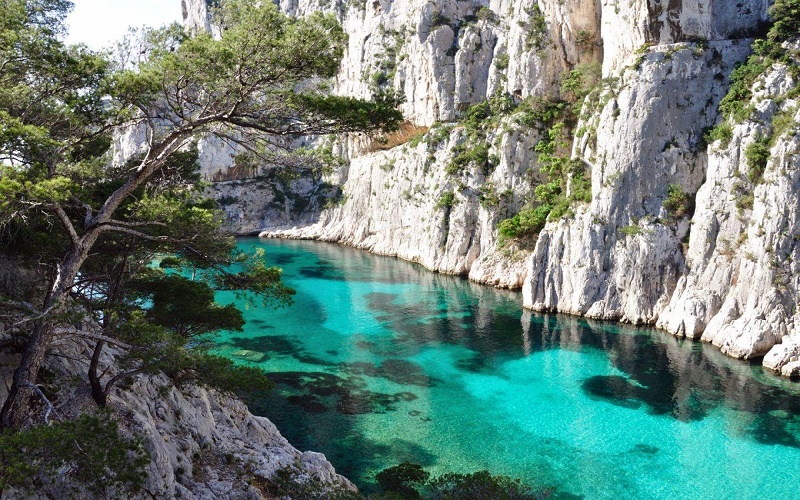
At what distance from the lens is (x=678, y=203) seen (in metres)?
30.5

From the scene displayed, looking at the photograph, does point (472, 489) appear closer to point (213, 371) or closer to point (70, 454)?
point (213, 371)

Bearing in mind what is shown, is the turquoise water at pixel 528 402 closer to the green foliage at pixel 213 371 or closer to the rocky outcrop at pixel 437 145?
the green foliage at pixel 213 371

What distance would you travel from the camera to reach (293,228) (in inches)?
2926

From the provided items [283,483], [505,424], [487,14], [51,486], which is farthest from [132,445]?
[487,14]

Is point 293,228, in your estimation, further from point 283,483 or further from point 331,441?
point 283,483

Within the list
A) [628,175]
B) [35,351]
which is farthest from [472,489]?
[628,175]

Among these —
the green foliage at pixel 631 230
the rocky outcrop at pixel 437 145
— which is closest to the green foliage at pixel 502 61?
the rocky outcrop at pixel 437 145

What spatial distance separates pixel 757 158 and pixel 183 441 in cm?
2638

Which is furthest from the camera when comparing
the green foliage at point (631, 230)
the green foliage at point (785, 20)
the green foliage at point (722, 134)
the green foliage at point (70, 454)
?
the green foliage at point (631, 230)

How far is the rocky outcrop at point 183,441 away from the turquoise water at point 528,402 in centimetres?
300

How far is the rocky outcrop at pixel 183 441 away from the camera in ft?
33.3

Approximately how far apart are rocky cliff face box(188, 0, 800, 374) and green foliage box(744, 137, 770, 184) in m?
0.23

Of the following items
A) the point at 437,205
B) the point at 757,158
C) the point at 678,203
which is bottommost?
the point at 678,203

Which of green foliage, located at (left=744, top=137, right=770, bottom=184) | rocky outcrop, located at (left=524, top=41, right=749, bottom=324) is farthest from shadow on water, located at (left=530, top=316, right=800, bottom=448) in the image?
green foliage, located at (left=744, top=137, right=770, bottom=184)
